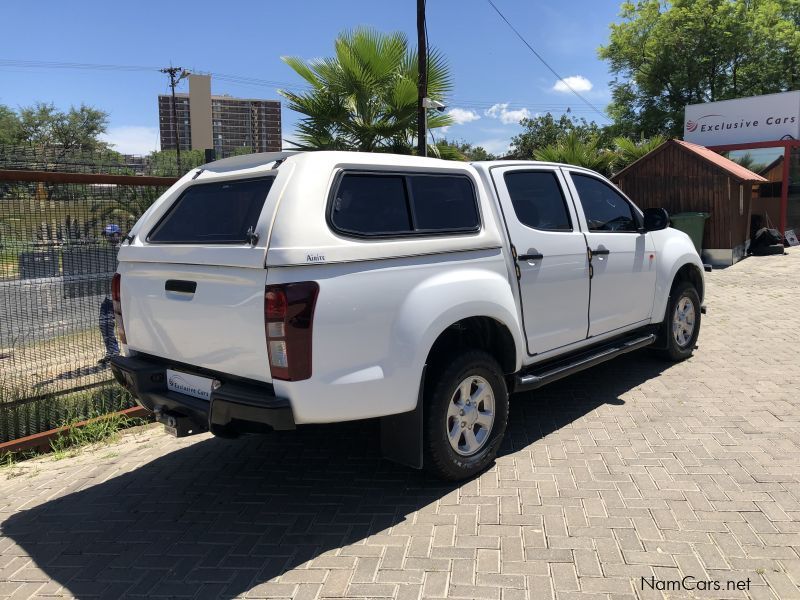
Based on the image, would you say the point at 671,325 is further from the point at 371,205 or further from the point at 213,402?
the point at 213,402

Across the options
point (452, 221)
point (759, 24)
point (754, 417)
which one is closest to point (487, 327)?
point (452, 221)

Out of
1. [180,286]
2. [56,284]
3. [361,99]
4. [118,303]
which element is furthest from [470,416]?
[361,99]

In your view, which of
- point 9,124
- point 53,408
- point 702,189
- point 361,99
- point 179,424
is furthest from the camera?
point 9,124

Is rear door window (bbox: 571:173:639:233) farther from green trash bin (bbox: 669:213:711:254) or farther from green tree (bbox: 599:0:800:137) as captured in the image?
green tree (bbox: 599:0:800:137)

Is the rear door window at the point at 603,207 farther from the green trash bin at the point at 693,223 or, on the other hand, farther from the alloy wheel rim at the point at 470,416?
the green trash bin at the point at 693,223

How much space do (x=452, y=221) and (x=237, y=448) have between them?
2349 mm

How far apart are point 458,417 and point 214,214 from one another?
6.23 ft

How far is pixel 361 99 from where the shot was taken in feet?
31.8

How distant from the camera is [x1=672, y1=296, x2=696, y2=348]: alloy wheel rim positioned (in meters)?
6.17

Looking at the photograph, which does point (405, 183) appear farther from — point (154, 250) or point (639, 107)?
point (639, 107)

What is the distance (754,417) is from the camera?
4801 millimetres

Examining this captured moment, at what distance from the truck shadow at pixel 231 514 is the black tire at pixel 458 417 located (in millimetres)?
207

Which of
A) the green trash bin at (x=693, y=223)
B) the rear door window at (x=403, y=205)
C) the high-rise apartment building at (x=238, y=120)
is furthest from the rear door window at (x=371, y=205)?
the high-rise apartment building at (x=238, y=120)

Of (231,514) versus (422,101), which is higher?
(422,101)
